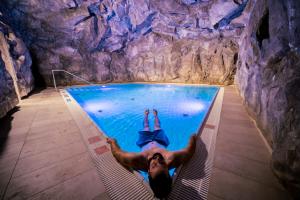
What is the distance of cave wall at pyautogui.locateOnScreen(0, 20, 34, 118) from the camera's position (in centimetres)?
388

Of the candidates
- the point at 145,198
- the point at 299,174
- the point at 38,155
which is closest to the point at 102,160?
the point at 145,198

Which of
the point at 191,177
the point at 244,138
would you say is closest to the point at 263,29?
the point at 244,138

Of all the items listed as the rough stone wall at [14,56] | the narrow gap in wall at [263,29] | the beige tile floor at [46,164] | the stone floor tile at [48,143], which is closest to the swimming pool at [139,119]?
the stone floor tile at [48,143]

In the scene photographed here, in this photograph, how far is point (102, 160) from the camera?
194cm

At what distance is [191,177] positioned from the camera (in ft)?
Result: 5.39

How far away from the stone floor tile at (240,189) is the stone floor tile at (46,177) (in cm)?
152

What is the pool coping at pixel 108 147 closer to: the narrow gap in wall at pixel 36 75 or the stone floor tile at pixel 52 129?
the stone floor tile at pixel 52 129

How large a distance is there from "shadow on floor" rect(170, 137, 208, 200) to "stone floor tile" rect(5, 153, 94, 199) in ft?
3.64

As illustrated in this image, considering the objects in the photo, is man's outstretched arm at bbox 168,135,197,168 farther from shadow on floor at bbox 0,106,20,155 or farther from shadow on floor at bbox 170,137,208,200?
shadow on floor at bbox 0,106,20,155

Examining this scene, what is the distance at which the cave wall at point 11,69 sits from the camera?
153 inches

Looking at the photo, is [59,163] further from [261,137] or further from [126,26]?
[126,26]

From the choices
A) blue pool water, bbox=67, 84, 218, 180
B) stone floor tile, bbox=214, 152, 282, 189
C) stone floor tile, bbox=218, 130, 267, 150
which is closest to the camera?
stone floor tile, bbox=214, 152, 282, 189

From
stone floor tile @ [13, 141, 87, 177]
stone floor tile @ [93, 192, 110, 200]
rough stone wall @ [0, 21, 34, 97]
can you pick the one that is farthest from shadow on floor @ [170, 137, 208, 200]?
rough stone wall @ [0, 21, 34, 97]

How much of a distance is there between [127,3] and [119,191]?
12.8 metres
